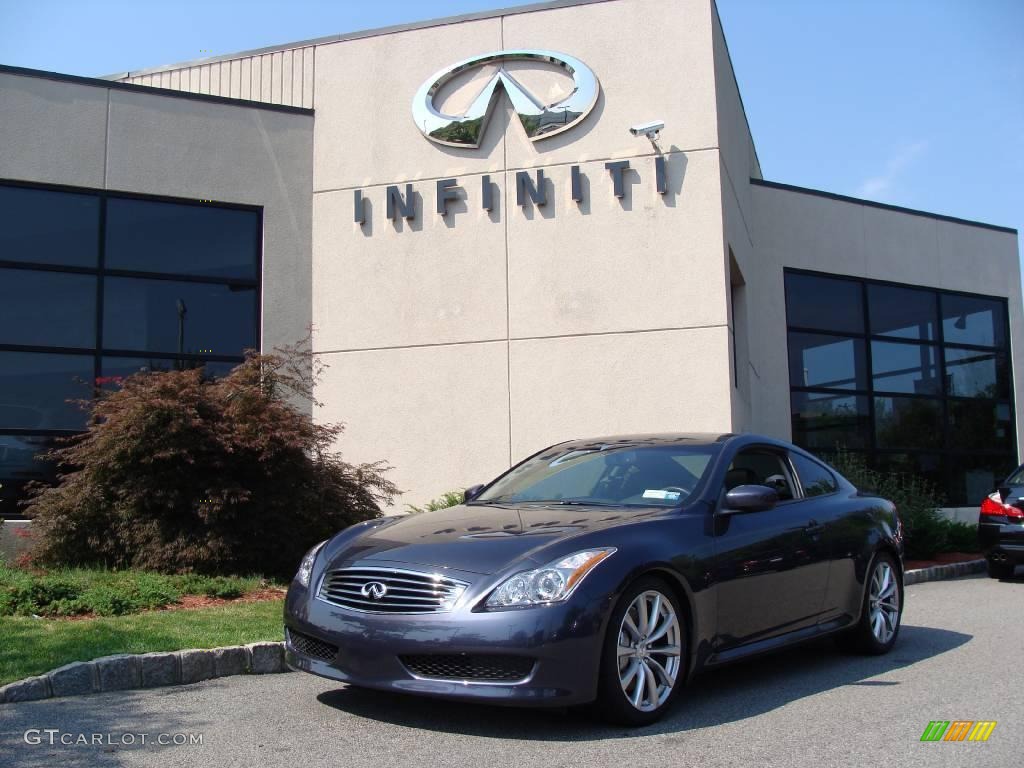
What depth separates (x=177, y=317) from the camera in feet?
43.5

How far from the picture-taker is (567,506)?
5.86 meters

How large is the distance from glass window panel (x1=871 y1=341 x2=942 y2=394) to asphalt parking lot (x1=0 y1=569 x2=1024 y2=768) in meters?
12.3

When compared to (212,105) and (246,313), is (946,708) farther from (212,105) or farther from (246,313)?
(212,105)

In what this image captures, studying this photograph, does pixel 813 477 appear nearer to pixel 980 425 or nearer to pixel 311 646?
pixel 311 646

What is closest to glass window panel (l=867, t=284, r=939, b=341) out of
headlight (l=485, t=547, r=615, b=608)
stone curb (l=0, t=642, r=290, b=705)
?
stone curb (l=0, t=642, r=290, b=705)

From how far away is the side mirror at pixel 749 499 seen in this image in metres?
5.67

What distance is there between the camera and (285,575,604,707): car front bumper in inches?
178

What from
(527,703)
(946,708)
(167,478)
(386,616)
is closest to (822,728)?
(946,708)

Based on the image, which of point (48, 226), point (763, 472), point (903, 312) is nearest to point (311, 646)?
point (763, 472)

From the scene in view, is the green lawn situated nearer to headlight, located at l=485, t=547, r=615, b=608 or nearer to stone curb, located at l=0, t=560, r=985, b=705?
stone curb, located at l=0, t=560, r=985, b=705

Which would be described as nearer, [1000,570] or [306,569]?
[306,569]

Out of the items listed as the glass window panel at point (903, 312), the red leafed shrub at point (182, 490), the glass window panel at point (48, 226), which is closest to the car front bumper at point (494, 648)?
the red leafed shrub at point (182, 490)

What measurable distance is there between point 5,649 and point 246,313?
8009mm

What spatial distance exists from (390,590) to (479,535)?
22.3 inches
